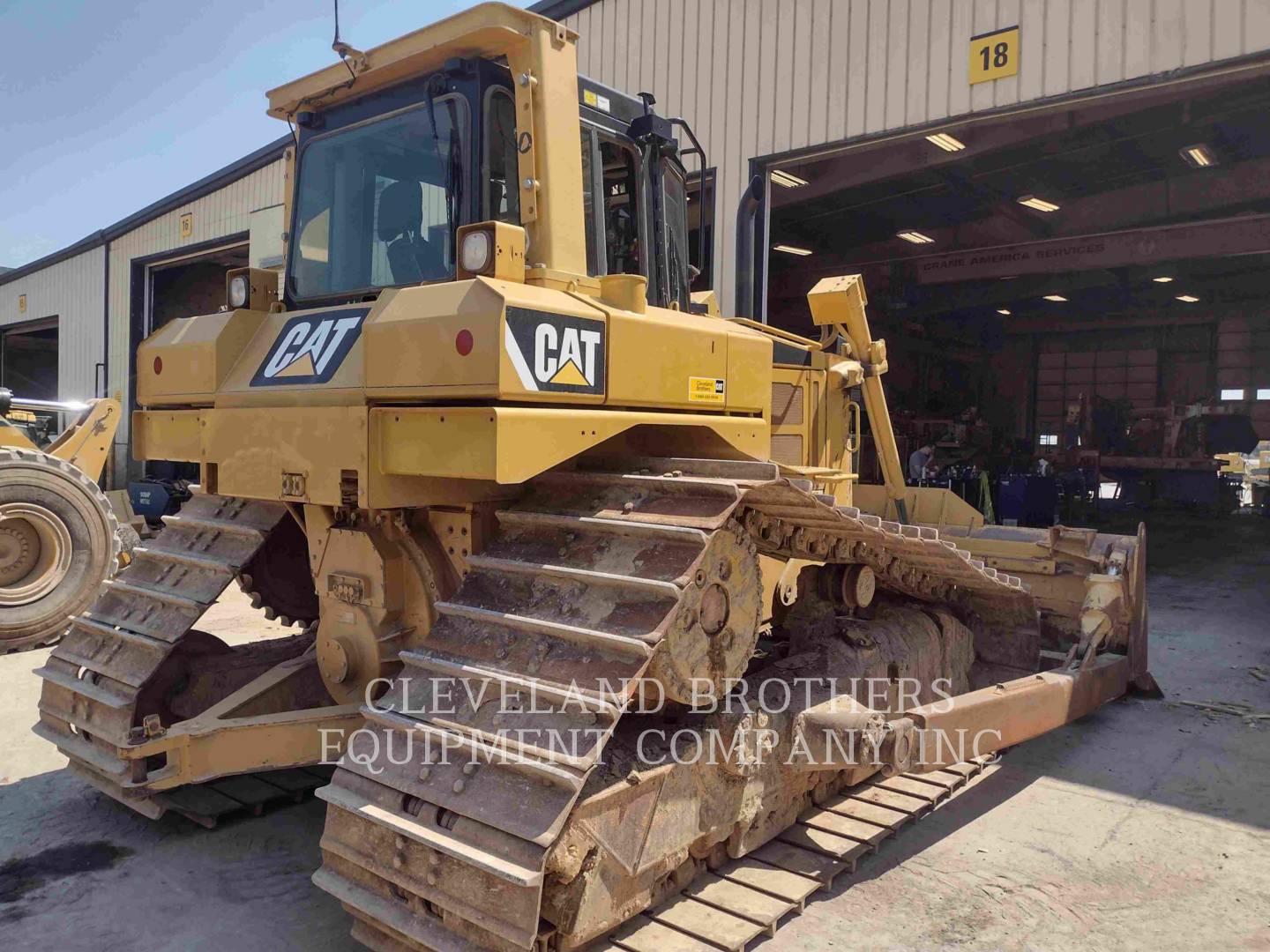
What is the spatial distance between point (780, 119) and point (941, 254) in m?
8.30

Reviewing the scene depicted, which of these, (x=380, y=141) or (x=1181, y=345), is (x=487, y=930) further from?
(x=1181, y=345)

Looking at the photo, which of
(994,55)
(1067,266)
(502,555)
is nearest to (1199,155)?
(1067,266)

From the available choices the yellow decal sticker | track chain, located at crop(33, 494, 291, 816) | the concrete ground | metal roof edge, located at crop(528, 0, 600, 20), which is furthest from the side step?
metal roof edge, located at crop(528, 0, 600, 20)

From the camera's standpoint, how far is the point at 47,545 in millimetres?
7934

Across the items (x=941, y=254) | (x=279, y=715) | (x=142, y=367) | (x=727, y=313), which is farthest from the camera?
(x=941, y=254)

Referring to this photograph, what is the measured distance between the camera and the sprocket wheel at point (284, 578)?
16.5 ft

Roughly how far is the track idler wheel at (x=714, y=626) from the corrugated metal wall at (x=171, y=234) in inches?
464

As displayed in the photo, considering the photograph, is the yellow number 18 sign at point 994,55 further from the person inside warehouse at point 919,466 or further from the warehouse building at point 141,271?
the warehouse building at point 141,271

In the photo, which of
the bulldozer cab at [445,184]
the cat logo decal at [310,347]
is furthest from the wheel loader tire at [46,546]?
the cat logo decal at [310,347]

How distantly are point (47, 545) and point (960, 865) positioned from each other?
24.1 ft

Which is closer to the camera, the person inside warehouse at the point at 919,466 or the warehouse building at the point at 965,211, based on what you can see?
the warehouse building at the point at 965,211

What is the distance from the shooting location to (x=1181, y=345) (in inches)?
986

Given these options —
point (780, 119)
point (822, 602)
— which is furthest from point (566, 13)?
point (822, 602)

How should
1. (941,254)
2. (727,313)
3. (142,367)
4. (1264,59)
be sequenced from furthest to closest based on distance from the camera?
(941,254) < (727,313) < (1264,59) < (142,367)
